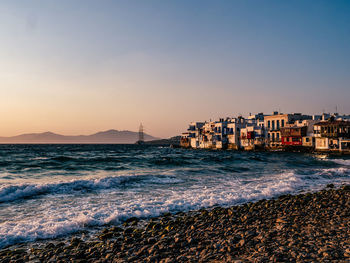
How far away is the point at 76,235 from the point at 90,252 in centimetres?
187

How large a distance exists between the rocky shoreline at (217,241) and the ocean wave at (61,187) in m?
7.87

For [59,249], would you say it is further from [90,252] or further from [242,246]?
[242,246]

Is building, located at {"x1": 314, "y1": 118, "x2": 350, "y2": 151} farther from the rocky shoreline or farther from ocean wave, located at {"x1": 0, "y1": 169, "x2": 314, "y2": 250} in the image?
Result: the rocky shoreline

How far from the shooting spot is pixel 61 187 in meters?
16.3

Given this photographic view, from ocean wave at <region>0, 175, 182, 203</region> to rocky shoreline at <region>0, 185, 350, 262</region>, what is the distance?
787cm

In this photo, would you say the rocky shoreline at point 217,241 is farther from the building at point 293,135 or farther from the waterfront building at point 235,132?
the waterfront building at point 235,132


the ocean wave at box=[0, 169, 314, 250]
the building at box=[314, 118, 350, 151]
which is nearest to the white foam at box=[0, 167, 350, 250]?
the ocean wave at box=[0, 169, 314, 250]

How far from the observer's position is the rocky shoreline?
226 inches

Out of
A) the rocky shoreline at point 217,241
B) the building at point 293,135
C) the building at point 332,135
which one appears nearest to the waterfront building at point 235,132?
the building at point 293,135

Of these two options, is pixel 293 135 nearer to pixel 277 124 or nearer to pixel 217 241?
pixel 277 124

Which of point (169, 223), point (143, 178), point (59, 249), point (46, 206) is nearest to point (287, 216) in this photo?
point (169, 223)

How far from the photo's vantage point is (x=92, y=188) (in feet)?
54.4

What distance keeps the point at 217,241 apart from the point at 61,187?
12546 mm

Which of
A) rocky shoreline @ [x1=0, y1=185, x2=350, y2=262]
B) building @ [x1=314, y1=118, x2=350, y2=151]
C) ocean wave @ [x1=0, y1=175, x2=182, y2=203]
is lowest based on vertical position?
ocean wave @ [x1=0, y1=175, x2=182, y2=203]
